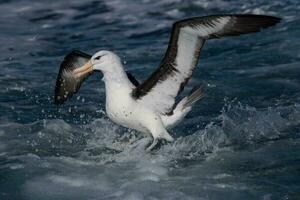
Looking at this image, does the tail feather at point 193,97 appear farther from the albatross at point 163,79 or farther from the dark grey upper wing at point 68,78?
the dark grey upper wing at point 68,78

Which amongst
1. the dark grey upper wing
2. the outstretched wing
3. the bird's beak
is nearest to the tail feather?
the outstretched wing

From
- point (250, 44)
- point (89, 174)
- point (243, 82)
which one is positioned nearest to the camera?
point (89, 174)

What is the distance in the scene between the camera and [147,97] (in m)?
8.45

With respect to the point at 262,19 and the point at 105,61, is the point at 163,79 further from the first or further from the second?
the point at 262,19

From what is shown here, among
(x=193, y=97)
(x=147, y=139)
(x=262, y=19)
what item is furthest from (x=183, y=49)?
(x=147, y=139)

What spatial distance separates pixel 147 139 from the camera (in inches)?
347

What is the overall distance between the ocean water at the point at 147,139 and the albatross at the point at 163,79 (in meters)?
0.31

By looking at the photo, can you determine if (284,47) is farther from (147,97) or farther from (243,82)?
(147,97)

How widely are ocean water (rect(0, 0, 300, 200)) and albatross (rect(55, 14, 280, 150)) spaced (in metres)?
0.31

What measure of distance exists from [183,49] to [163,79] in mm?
454

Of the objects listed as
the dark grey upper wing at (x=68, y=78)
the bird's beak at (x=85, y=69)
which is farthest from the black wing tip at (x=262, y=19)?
the dark grey upper wing at (x=68, y=78)

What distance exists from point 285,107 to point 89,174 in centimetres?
281

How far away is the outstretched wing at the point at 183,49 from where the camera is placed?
7.73 m

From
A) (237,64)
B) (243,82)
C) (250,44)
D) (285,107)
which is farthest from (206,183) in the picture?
(250,44)
